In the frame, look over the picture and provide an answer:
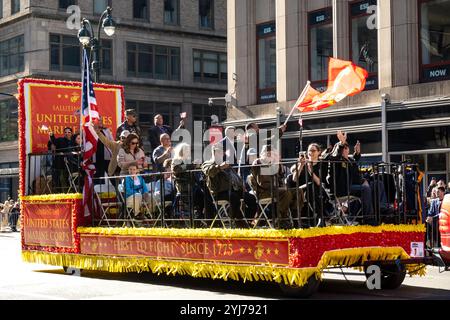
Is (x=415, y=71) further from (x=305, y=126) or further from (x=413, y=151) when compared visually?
(x=305, y=126)

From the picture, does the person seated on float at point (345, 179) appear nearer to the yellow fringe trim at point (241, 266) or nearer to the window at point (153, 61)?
the yellow fringe trim at point (241, 266)

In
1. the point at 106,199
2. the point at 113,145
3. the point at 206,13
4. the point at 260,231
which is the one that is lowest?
the point at 260,231

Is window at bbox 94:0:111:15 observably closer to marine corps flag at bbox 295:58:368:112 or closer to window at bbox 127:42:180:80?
window at bbox 127:42:180:80

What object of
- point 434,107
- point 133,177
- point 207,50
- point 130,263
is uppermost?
point 207,50

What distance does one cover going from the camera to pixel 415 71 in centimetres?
2592

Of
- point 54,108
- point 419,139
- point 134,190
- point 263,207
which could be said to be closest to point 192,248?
point 263,207

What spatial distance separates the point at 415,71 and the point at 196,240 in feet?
52.2

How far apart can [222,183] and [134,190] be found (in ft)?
7.01

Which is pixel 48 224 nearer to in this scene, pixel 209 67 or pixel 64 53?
pixel 64 53

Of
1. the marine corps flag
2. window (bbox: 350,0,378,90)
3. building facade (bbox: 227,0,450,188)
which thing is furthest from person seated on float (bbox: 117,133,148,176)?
window (bbox: 350,0,378,90)

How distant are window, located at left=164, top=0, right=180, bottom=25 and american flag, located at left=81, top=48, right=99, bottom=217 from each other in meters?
38.4

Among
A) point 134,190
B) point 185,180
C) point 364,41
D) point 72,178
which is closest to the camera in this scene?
point 185,180

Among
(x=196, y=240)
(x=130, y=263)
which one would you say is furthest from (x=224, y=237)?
(x=130, y=263)

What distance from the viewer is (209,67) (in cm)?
5438
